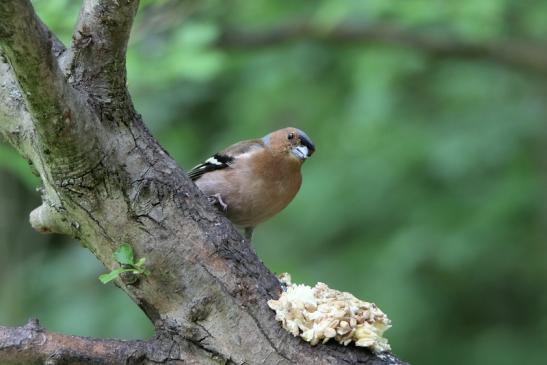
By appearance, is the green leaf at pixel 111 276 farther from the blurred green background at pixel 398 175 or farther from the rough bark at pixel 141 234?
the blurred green background at pixel 398 175

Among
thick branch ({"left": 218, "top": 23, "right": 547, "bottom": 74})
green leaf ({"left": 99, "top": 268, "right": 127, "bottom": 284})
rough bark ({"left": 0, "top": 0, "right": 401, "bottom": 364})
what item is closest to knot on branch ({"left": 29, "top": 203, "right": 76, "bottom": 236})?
rough bark ({"left": 0, "top": 0, "right": 401, "bottom": 364})

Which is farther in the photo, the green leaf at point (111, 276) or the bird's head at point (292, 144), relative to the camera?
the bird's head at point (292, 144)

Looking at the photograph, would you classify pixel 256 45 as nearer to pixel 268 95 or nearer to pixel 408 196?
pixel 268 95

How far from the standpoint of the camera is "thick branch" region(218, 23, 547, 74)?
7094 mm

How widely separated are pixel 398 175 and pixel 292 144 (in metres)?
2.35

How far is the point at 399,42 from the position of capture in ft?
23.4

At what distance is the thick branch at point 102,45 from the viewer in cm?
242

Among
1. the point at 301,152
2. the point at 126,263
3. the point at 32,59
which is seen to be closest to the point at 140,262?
the point at 126,263

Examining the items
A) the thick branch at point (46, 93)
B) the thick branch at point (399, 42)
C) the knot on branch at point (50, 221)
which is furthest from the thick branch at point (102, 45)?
the thick branch at point (399, 42)

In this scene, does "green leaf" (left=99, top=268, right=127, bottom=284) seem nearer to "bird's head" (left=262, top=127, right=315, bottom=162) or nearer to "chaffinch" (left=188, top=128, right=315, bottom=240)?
"chaffinch" (left=188, top=128, right=315, bottom=240)

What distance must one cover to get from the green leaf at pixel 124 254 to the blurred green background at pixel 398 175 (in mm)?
3601

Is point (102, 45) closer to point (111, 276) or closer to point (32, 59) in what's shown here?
point (32, 59)

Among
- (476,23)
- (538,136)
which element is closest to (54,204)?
(476,23)

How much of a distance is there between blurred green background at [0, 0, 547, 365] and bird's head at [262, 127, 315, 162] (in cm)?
150
